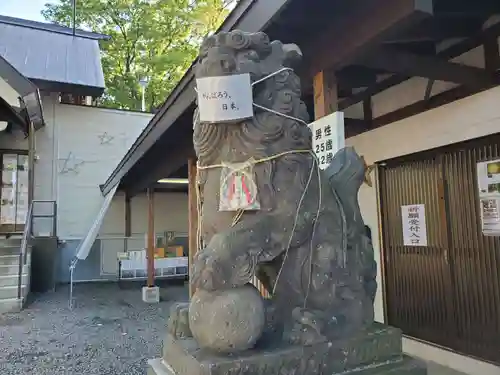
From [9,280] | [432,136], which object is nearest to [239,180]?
[432,136]

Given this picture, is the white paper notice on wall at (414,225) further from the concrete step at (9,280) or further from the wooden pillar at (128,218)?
the wooden pillar at (128,218)

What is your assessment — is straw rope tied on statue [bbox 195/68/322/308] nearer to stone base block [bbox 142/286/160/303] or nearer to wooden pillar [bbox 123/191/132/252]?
stone base block [bbox 142/286/160/303]

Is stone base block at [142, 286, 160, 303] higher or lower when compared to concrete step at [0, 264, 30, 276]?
lower

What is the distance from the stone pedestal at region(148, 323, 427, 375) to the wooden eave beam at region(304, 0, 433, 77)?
1201 millimetres

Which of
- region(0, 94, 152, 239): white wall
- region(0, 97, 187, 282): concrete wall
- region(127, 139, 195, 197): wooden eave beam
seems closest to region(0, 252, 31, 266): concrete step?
region(0, 97, 187, 282): concrete wall

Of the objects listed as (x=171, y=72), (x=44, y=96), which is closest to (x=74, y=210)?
(x=44, y=96)

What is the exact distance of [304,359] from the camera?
1223mm

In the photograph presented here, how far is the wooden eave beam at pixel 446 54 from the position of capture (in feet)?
10.5

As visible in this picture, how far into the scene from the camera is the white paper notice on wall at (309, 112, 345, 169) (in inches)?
78.4

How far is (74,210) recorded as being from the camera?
10422mm

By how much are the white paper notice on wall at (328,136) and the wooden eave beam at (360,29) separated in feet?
1.06

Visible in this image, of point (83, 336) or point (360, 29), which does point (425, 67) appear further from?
point (83, 336)

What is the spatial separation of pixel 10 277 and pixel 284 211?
23.9ft

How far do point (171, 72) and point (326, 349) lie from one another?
14.0 metres
